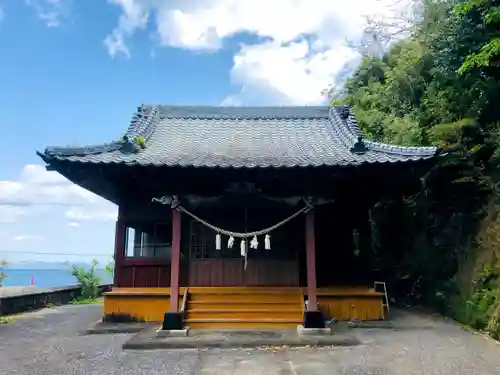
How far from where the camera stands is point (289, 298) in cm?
895

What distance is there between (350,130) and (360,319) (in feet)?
14.3

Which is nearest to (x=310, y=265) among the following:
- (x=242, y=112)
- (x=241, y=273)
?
(x=241, y=273)

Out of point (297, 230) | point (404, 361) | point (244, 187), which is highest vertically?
point (244, 187)

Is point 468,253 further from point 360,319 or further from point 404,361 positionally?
point 404,361

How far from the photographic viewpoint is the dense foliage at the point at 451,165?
27.1 feet

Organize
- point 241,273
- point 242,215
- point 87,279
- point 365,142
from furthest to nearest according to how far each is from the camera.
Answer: point 87,279 < point 242,215 < point 241,273 < point 365,142

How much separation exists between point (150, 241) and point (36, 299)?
4666 mm

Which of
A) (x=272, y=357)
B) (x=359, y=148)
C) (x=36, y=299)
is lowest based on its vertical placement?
(x=272, y=357)

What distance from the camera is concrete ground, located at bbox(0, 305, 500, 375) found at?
5797 millimetres

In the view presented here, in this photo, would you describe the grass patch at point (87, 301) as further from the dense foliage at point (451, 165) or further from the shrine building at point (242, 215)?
the dense foliage at point (451, 165)

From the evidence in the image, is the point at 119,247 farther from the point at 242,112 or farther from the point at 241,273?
the point at 242,112

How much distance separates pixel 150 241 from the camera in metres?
10.4

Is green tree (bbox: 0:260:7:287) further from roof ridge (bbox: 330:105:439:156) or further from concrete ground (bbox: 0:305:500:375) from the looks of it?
roof ridge (bbox: 330:105:439:156)

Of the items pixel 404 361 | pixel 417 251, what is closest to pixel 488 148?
pixel 417 251
